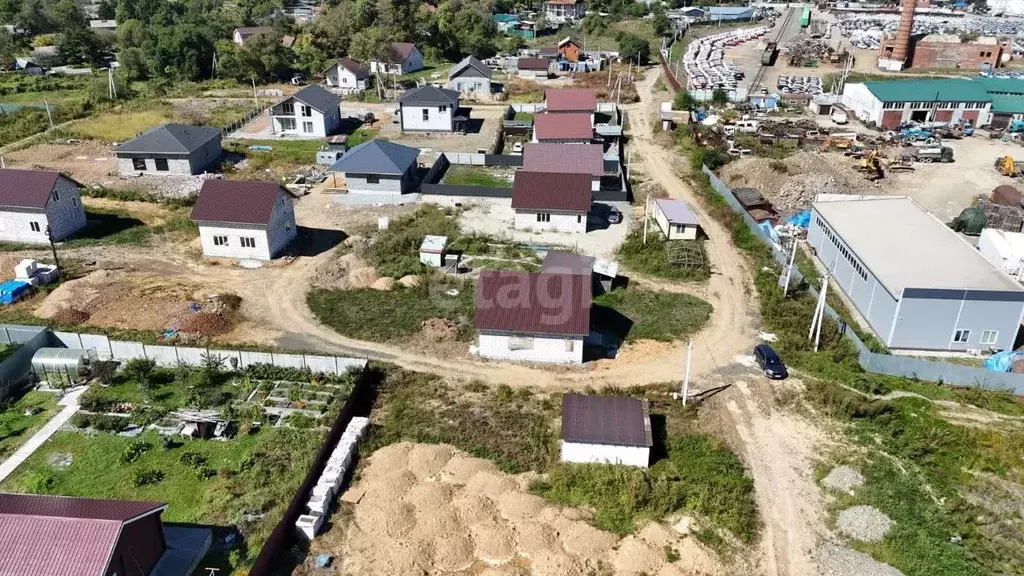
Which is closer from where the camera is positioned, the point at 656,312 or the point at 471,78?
the point at 656,312

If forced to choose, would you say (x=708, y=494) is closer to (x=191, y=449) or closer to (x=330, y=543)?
(x=330, y=543)

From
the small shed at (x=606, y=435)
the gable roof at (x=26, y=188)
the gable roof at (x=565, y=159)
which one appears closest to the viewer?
the small shed at (x=606, y=435)

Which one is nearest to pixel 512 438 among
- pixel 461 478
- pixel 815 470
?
pixel 461 478

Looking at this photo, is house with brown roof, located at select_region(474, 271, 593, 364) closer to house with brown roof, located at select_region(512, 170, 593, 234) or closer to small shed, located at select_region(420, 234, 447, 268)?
small shed, located at select_region(420, 234, 447, 268)

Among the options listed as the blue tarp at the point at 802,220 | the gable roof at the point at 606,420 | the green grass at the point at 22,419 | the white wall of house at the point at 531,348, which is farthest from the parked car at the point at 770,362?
the green grass at the point at 22,419

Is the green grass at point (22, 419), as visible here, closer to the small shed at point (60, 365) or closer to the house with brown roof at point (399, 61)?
the small shed at point (60, 365)

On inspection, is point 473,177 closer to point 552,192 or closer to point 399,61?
point 552,192

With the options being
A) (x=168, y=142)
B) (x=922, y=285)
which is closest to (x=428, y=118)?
(x=168, y=142)
